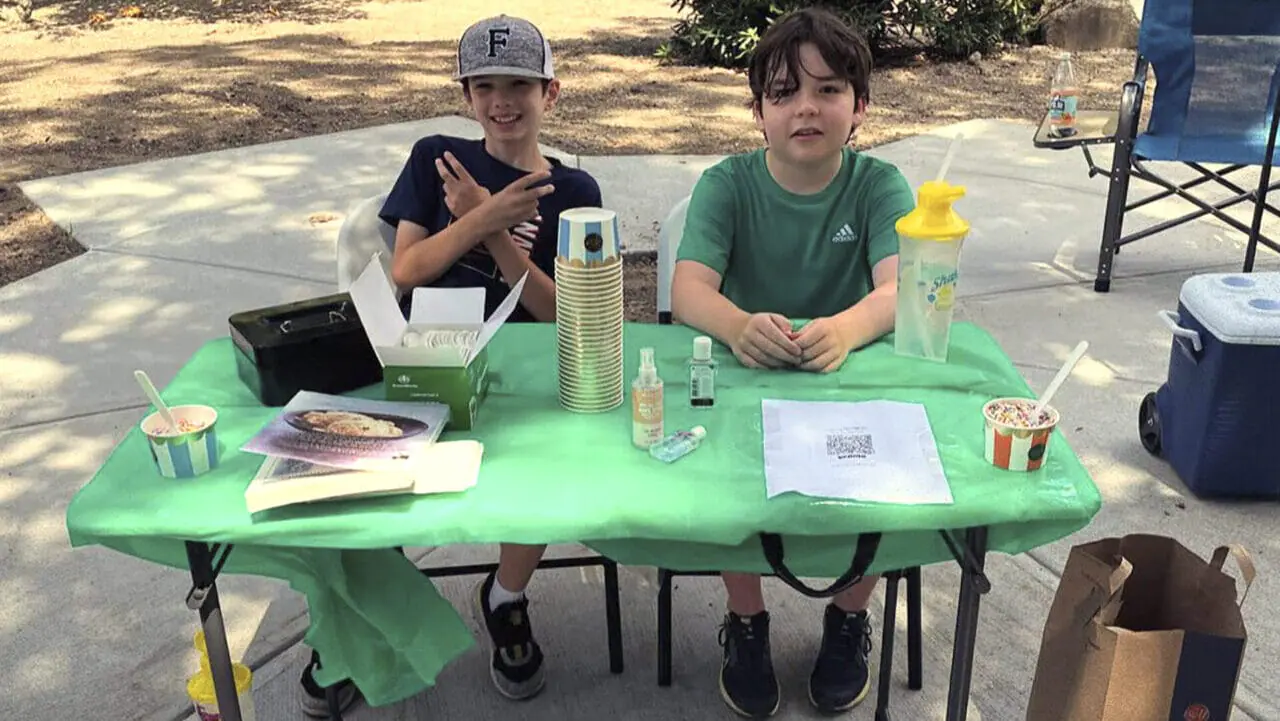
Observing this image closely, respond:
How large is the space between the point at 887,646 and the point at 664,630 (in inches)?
18.7

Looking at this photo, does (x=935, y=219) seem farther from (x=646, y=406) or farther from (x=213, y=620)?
(x=213, y=620)

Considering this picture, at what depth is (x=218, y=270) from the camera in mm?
4875

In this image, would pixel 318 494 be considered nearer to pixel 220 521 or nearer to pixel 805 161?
pixel 220 521

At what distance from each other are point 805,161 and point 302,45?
29.1ft

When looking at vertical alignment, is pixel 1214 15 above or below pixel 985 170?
above

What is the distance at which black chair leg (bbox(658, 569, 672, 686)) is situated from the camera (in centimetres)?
239

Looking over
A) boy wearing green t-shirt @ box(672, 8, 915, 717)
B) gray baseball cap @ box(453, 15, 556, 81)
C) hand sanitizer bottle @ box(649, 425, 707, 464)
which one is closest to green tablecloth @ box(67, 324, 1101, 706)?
hand sanitizer bottle @ box(649, 425, 707, 464)

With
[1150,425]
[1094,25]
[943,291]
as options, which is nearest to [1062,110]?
[1150,425]

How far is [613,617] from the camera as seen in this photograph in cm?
250

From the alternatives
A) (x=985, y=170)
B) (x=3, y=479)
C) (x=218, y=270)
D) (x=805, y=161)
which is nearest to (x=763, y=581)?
(x=805, y=161)

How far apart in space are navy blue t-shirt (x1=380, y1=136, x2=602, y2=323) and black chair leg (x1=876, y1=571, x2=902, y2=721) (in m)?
1.02

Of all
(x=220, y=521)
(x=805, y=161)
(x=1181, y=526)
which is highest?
(x=805, y=161)

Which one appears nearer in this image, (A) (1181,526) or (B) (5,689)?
(B) (5,689)

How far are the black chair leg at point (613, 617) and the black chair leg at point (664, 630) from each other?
0.10m
